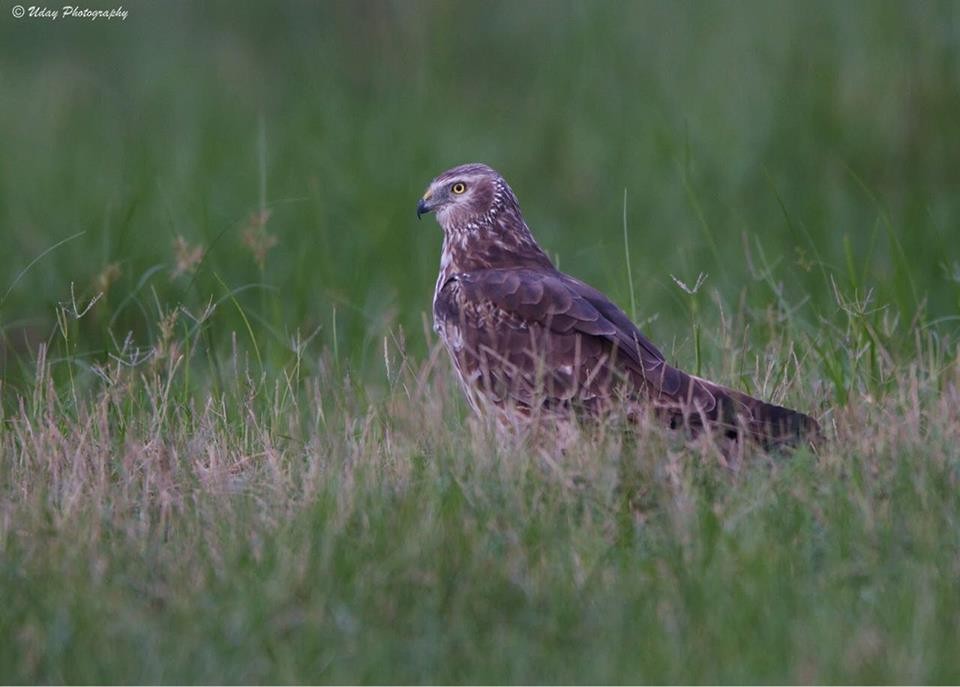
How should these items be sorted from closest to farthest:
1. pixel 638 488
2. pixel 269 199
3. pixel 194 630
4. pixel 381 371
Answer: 1. pixel 194 630
2. pixel 638 488
3. pixel 381 371
4. pixel 269 199

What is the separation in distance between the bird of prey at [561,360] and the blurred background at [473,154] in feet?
4.06

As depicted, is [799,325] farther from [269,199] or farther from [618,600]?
[269,199]

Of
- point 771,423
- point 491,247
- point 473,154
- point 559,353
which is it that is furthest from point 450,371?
point 473,154

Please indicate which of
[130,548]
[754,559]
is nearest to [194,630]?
[130,548]

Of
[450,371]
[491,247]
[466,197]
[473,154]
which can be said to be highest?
[473,154]

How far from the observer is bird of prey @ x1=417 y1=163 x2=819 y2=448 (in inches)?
216

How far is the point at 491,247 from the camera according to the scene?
6.97 meters

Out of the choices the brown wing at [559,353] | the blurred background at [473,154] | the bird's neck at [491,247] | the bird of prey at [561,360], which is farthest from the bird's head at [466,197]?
the blurred background at [473,154]

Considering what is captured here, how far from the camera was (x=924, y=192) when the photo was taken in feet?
34.9

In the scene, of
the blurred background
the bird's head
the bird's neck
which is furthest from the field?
the bird's head

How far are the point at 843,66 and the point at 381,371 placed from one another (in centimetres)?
508

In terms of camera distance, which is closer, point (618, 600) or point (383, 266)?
point (618, 600)

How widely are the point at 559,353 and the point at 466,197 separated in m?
1.41

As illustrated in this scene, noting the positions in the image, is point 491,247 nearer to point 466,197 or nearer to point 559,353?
point 466,197
